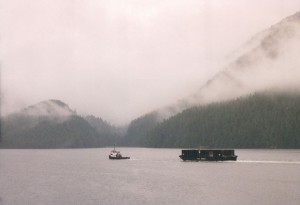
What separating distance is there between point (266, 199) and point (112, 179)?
6700 cm

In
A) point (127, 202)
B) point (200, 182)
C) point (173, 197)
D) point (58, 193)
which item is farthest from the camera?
point (200, 182)

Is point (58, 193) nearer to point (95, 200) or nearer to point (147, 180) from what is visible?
point (95, 200)

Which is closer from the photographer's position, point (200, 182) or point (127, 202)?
point (127, 202)

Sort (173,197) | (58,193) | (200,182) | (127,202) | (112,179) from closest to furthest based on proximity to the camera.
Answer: (127,202), (173,197), (58,193), (200,182), (112,179)

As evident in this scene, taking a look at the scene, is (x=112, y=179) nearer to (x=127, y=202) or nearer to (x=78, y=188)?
(x=78, y=188)

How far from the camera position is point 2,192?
396 feet

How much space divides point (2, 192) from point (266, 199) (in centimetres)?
6989

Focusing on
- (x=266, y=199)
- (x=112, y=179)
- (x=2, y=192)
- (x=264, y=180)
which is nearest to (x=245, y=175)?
(x=264, y=180)

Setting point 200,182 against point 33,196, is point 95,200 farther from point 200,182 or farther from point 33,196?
point 200,182

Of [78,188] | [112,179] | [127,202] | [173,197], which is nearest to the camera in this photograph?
[127,202]

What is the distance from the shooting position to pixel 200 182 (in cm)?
13988

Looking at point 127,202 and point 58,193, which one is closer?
point 127,202

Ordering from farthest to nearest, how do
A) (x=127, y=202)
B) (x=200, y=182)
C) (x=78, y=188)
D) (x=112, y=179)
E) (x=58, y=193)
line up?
(x=112, y=179) → (x=200, y=182) → (x=78, y=188) → (x=58, y=193) → (x=127, y=202)

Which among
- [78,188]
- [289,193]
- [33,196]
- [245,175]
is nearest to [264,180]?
[245,175]
